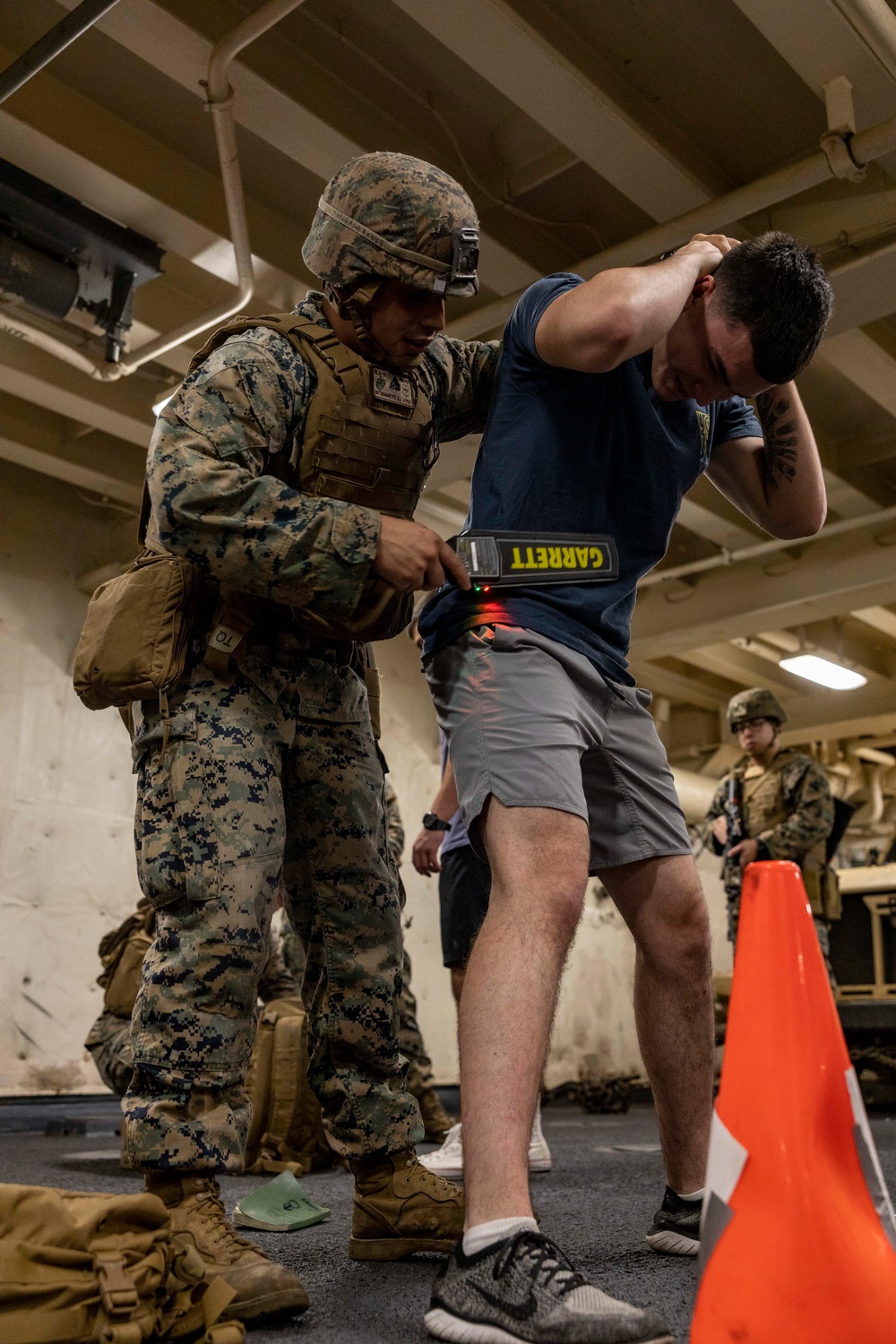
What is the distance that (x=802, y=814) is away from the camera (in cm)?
582

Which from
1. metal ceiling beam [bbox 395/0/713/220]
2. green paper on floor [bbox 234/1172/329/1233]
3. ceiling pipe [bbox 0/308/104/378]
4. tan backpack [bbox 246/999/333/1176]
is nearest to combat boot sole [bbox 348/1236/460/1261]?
green paper on floor [bbox 234/1172/329/1233]

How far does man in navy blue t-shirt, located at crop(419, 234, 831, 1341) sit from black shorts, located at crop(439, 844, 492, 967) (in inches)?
44.7

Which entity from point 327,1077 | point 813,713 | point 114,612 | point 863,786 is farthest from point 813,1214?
point 863,786

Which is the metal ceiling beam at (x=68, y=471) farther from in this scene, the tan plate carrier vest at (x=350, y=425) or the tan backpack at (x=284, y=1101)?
the tan plate carrier vest at (x=350, y=425)

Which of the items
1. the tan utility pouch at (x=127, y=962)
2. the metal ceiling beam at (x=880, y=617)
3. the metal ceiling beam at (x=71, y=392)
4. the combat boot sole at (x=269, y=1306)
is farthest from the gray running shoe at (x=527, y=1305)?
the metal ceiling beam at (x=880, y=617)

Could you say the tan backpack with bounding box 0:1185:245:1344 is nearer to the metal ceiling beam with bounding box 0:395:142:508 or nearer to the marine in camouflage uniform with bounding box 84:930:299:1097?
the marine in camouflage uniform with bounding box 84:930:299:1097

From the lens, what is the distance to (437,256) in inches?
64.4

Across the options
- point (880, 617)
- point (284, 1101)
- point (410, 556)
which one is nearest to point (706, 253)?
point (410, 556)

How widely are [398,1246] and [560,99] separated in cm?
330

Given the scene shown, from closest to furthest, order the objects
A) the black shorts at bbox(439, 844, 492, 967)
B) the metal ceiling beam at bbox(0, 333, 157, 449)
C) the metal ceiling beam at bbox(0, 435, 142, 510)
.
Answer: the black shorts at bbox(439, 844, 492, 967) < the metal ceiling beam at bbox(0, 333, 157, 449) < the metal ceiling beam at bbox(0, 435, 142, 510)

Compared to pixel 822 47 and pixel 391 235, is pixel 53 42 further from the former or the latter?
pixel 822 47

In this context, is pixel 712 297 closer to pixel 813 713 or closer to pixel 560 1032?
pixel 560 1032

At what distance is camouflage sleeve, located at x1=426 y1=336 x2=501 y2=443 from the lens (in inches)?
70.6

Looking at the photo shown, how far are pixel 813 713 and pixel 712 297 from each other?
27.8ft
